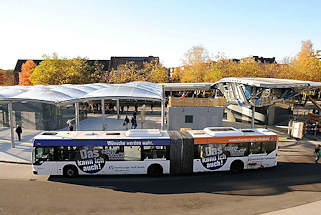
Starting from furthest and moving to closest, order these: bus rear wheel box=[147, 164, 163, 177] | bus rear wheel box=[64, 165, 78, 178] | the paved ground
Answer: bus rear wheel box=[147, 164, 163, 177] → bus rear wheel box=[64, 165, 78, 178] → the paved ground

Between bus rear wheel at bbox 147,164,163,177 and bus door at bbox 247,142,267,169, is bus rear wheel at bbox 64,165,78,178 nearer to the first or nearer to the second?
bus rear wheel at bbox 147,164,163,177

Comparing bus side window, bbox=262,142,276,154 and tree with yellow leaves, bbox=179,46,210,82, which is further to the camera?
tree with yellow leaves, bbox=179,46,210,82

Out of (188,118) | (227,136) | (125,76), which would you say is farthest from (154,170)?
(125,76)

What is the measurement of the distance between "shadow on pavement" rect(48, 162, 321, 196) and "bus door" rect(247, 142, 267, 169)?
17.3 inches

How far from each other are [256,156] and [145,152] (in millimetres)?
6766

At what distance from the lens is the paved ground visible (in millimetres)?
8875

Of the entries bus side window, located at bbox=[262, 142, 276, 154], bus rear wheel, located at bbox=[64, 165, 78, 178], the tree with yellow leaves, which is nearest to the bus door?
bus side window, located at bbox=[262, 142, 276, 154]

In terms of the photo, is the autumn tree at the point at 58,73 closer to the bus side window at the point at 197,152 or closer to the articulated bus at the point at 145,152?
the articulated bus at the point at 145,152

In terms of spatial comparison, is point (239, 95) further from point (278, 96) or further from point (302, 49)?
point (302, 49)

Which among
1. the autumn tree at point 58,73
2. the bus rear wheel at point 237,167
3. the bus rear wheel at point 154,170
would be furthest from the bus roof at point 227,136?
A: the autumn tree at point 58,73

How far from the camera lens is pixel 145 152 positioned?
11906 mm

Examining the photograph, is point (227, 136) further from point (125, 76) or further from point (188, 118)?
point (125, 76)

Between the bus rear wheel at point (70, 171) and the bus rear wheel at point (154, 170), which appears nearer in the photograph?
the bus rear wheel at point (70, 171)

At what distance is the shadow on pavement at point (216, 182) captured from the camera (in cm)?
1059
